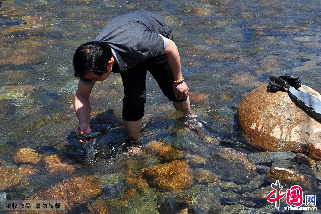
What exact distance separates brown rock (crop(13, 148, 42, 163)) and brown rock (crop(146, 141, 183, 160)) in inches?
46.6

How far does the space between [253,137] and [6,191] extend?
255cm

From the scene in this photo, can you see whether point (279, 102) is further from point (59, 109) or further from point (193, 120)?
point (59, 109)

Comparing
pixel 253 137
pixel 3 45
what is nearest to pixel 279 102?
pixel 253 137

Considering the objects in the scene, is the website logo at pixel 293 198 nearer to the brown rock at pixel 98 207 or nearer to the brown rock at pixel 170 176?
the brown rock at pixel 170 176

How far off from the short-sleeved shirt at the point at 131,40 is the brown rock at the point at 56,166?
126cm

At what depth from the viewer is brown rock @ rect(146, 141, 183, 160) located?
429 centimetres

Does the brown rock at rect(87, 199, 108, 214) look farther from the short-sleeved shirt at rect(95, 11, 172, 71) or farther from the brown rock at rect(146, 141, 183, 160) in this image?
the short-sleeved shirt at rect(95, 11, 172, 71)

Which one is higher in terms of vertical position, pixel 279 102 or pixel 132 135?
pixel 279 102

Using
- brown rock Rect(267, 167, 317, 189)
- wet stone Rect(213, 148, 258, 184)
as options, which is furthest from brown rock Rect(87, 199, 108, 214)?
brown rock Rect(267, 167, 317, 189)

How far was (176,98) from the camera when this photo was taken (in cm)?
443

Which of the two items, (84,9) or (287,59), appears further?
(84,9)

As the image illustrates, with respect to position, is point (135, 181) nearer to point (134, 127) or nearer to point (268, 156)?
point (134, 127)

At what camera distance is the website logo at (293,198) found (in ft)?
11.4

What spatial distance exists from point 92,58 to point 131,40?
0.39 meters
